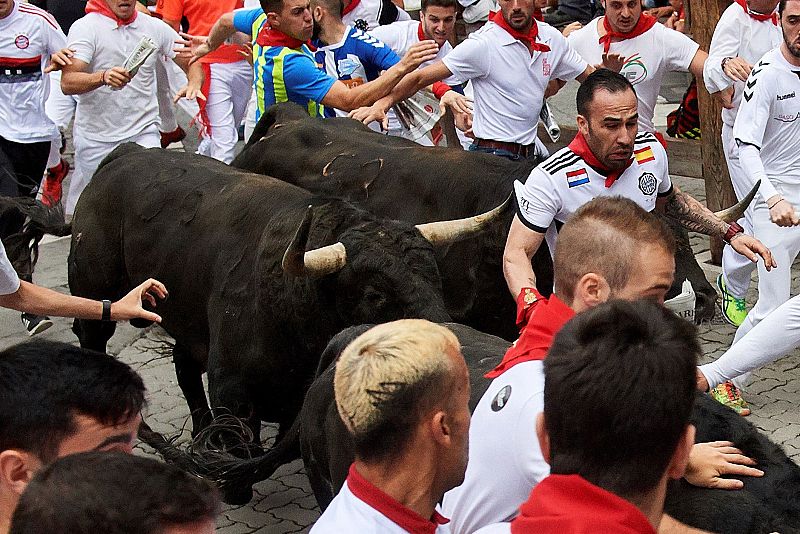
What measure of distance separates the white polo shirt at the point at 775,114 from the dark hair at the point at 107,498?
546 centimetres

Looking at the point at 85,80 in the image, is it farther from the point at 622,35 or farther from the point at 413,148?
the point at 622,35

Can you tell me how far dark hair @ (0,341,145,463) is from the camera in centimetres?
243

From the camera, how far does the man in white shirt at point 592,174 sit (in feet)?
17.0

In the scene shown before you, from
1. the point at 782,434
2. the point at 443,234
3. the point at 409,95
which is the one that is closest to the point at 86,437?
the point at 443,234

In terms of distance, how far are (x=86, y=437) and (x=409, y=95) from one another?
17.3 ft

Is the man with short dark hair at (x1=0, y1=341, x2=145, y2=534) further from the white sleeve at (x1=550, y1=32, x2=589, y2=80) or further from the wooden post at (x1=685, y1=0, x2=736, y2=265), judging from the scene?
the wooden post at (x1=685, y1=0, x2=736, y2=265)

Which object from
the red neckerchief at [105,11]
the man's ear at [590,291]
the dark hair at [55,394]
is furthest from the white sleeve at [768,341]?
the red neckerchief at [105,11]

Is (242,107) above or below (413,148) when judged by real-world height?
below

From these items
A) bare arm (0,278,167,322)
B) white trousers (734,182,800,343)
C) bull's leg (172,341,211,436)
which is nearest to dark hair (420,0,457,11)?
white trousers (734,182,800,343)

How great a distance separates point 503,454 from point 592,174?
2.51 meters

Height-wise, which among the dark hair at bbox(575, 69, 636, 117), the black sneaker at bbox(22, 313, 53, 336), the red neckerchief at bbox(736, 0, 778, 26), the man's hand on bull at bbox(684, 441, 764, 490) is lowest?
the black sneaker at bbox(22, 313, 53, 336)

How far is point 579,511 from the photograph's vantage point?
2020 mm

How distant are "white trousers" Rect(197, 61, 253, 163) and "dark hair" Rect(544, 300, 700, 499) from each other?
818cm

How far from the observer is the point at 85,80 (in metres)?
8.23
